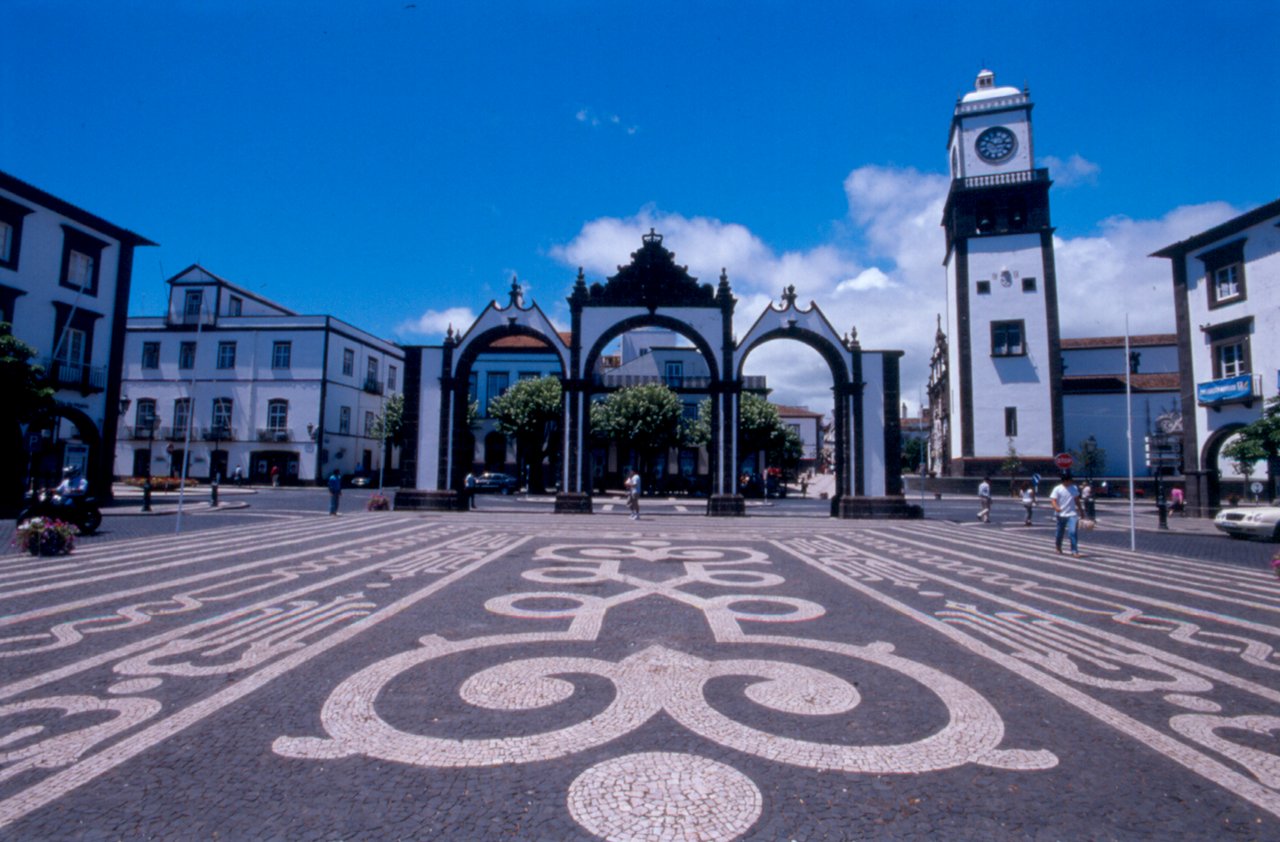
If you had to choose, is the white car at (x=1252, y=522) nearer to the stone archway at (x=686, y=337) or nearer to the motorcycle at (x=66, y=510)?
the stone archway at (x=686, y=337)

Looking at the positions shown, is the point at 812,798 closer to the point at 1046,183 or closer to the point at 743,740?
the point at 743,740

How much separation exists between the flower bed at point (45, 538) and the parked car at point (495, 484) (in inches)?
1259

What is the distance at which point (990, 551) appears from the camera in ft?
45.2

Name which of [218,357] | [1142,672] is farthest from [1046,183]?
[218,357]

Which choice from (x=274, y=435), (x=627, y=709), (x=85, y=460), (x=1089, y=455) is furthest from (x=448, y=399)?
(x=1089, y=455)

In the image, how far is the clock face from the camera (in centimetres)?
4600

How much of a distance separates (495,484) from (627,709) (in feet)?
133

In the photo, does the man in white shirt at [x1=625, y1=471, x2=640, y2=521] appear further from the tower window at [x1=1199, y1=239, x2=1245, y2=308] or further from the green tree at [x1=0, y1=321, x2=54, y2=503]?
the tower window at [x1=1199, y1=239, x2=1245, y2=308]

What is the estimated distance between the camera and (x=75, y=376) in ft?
85.6

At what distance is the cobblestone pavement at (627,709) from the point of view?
2.94 metres

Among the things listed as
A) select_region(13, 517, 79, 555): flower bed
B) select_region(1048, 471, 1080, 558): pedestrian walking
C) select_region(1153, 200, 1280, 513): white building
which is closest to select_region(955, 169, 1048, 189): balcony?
select_region(1153, 200, 1280, 513): white building

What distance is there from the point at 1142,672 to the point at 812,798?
3713 millimetres

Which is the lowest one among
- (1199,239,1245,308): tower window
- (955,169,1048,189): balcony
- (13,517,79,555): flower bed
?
(13,517,79,555): flower bed

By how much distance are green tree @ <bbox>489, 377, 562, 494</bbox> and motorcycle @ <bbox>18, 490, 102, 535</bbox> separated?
2838 centimetres
